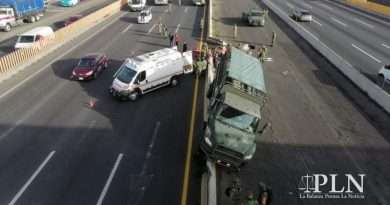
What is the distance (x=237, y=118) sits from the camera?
15.1 metres

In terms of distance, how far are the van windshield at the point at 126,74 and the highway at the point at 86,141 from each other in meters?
1.76

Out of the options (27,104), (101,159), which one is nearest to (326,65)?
(101,159)

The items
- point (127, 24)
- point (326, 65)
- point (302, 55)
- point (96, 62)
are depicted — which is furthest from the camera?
point (127, 24)

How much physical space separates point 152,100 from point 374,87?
15695 millimetres

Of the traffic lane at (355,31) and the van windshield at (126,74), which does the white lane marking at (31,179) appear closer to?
the van windshield at (126,74)

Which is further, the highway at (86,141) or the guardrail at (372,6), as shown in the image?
the guardrail at (372,6)

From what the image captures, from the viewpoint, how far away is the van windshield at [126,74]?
2205 centimetres

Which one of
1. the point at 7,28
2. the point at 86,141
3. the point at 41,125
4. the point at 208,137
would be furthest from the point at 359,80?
the point at 7,28

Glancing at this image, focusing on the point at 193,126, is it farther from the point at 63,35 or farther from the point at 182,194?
the point at 63,35

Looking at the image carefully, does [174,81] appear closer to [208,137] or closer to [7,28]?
[208,137]

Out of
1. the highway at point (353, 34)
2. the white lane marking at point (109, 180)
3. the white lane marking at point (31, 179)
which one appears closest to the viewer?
the white lane marking at point (31, 179)

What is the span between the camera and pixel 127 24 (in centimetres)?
4475

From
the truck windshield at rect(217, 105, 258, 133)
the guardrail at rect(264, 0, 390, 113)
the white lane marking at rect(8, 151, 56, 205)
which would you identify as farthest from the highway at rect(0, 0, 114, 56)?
the guardrail at rect(264, 0, 390, 113)

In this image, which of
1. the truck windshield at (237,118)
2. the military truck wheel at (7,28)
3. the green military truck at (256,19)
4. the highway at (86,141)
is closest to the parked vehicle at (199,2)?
the green military truck at (256,19)
